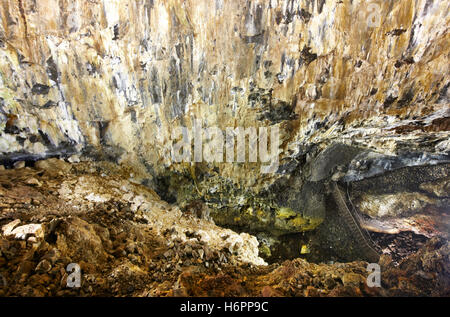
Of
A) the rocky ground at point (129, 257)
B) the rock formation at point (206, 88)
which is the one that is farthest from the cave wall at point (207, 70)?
the rocky ground at point (129, 257)

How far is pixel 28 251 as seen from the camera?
2605 mm

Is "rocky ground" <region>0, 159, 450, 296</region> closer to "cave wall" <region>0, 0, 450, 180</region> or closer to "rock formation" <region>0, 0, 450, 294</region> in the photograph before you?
"rock formation" <region>0, 0, 450, 294</region>

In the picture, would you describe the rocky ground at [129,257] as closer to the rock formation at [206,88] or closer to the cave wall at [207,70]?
the rock formation at [206,88]

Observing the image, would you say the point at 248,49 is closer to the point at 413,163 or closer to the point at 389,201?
the point at 413,163

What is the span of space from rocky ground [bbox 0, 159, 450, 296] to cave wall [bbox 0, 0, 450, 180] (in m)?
1.26

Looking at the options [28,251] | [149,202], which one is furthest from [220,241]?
[28,251]

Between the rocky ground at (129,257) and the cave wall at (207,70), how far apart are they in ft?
4.13

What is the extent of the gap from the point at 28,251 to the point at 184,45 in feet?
13.3

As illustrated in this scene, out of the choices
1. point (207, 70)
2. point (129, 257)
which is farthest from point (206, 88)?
point (129, 257)

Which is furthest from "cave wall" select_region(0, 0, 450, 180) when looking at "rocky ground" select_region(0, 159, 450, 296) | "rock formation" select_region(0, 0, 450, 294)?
"rocky ground" select_region(0, 159, 450, 296)

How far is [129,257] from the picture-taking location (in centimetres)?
316
